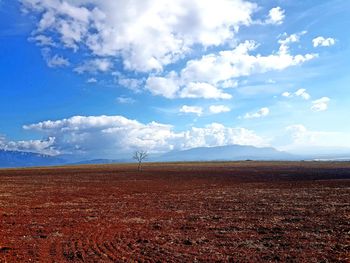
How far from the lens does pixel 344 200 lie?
31875 mm

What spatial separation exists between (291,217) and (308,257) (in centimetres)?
959

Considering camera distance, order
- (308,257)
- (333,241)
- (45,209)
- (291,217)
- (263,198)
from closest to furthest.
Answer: (308,257)
(333,241)
(291,217)
(45,209)
(263,198)

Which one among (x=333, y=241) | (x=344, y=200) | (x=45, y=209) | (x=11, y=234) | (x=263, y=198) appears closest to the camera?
(x=333, y=241)

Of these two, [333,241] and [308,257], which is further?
[333,241]

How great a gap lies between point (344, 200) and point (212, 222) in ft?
50.6

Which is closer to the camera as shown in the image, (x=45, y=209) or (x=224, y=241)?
(x=224, y=241)

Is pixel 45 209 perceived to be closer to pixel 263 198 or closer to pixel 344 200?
pixel 263 198

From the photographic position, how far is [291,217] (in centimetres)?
2422

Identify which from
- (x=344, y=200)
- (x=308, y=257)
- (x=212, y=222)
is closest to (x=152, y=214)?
(x=212, y=222)

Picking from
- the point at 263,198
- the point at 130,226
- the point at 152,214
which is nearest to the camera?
the point at 130,226

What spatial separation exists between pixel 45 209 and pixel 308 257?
21.6 meters

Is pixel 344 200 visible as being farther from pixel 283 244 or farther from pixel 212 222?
pixel 283 244

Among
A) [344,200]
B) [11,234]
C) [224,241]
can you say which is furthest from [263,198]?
[11,234]

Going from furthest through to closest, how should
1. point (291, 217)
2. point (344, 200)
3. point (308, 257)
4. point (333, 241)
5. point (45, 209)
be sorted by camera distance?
point (344, 200)
point (45, 209)
point (291, 217)
point (333, 241)
point (308, 257)
